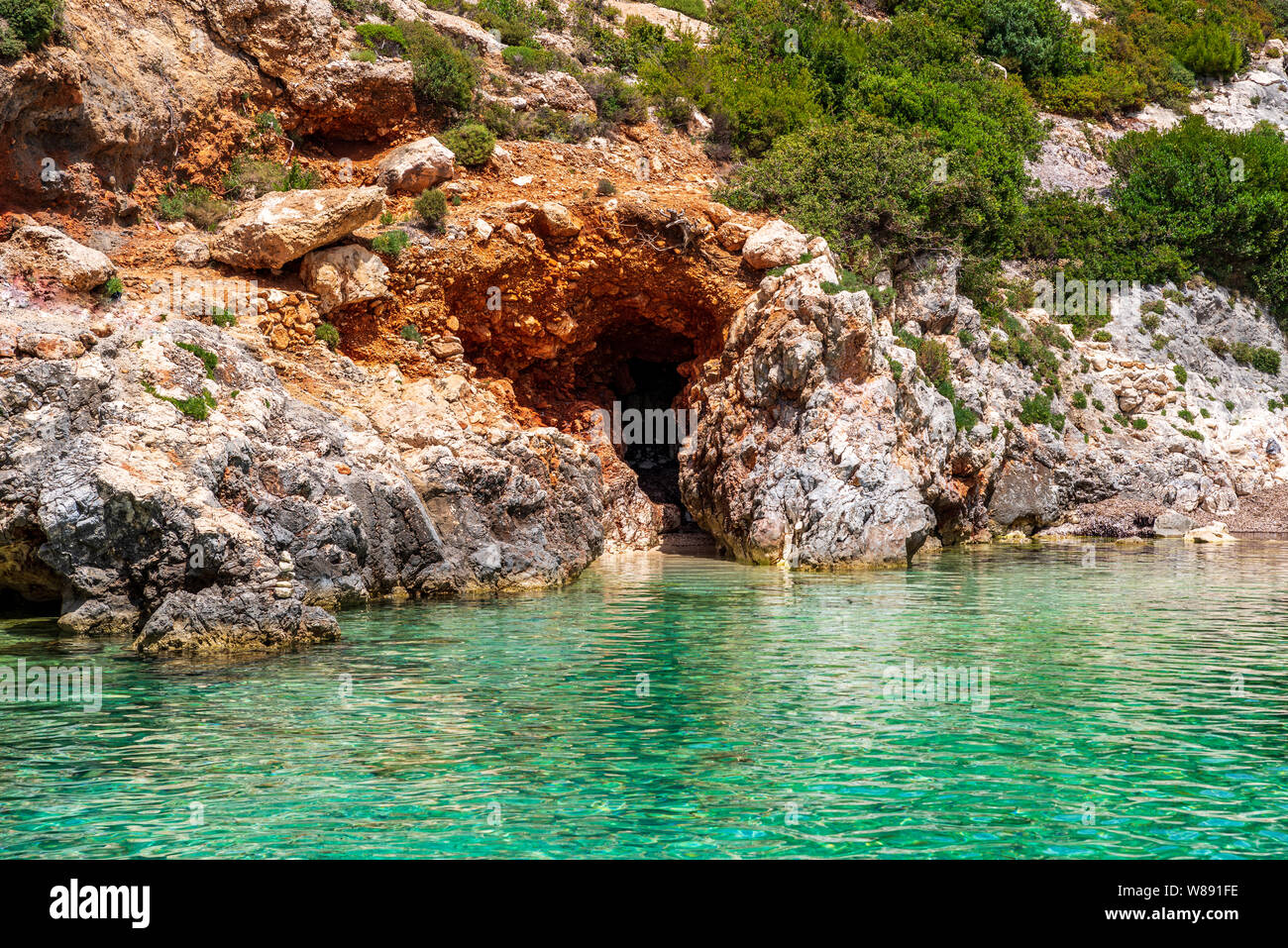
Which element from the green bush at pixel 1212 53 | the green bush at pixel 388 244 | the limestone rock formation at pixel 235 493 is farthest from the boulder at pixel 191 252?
the green bush at pixel 1212 53

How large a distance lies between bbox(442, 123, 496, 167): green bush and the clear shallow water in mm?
15409

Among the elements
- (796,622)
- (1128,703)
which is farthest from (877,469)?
(1128,703)

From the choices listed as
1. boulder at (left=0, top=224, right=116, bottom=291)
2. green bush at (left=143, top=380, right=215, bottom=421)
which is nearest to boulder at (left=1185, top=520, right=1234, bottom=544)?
green bush at (left=143, top=380, right=215, bottom=421)

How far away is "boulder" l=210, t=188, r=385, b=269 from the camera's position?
23.3 metres

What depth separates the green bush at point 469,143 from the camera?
2847 centimetres

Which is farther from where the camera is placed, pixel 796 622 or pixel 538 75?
pixel 538 75

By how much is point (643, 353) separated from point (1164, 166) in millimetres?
25431

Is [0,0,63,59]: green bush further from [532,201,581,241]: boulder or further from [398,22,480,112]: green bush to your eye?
[532,201,581,241]: boulder

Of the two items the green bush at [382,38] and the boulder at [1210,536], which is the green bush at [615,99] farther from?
the boulder at [1210,536]

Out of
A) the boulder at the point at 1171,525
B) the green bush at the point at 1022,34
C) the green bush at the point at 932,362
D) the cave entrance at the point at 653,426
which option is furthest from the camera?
the green bush at the point at 1022,34

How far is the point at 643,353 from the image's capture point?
35.0 meters

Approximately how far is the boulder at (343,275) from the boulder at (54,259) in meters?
4.75
